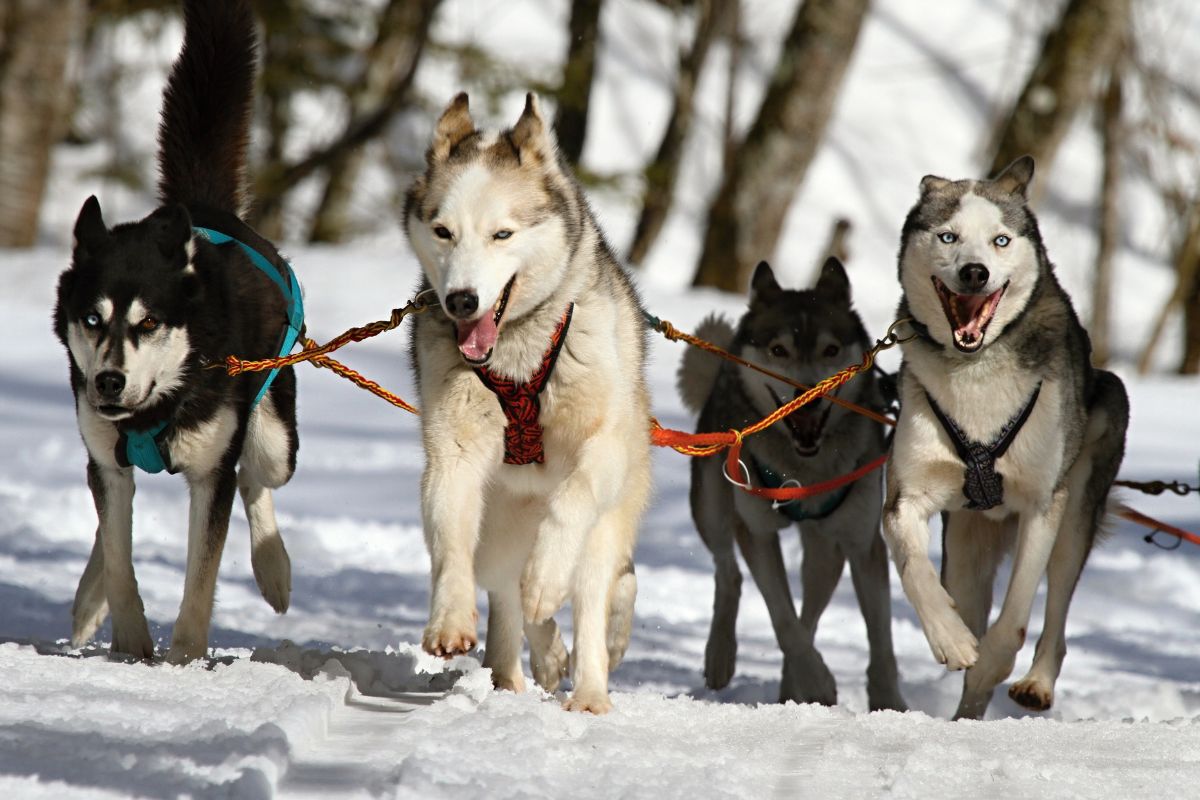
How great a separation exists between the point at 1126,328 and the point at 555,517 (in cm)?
2462

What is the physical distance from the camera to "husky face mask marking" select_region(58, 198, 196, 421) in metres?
3.88

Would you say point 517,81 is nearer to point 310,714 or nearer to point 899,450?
point 899,450

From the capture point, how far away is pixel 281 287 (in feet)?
15.6

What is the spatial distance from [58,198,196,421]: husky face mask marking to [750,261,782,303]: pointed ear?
2.51m

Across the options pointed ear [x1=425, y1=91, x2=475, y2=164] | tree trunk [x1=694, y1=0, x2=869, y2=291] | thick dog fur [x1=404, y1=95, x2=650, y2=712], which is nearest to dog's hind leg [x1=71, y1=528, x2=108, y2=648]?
thick dog fur [x1=404, y1=95, x2=650, y2=712]

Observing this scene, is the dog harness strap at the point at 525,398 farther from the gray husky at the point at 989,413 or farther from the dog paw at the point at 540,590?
the gray husky at the point at 989,413

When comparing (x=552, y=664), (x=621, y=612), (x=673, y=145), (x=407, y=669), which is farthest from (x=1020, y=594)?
(x=673, y=145)

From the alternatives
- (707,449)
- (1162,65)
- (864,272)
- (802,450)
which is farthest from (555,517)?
(864,272)

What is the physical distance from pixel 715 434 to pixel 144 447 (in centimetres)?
194

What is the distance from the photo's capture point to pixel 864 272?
84.3ft

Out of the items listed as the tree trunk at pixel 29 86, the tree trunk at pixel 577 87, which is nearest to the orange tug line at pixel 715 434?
the tree trunk at pixel 577 87

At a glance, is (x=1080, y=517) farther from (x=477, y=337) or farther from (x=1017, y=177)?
(x=477, y=337)

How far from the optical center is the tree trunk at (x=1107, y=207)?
63.3 feet

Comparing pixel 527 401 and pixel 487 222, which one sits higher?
pixel 487 222
